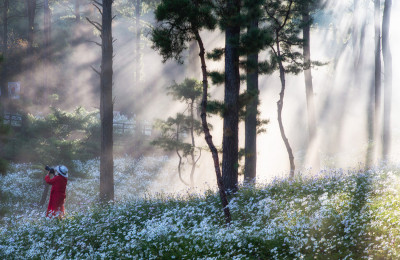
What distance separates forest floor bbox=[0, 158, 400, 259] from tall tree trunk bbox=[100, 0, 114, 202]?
129 inches

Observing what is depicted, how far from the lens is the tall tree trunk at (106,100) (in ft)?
45.3

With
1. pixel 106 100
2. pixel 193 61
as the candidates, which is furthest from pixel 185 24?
pixel 193 61

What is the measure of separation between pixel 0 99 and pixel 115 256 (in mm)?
29679

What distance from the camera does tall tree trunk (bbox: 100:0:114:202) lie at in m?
13.8

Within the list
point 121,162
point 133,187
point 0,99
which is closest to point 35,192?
point 133,187

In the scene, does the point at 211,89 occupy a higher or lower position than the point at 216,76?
higher

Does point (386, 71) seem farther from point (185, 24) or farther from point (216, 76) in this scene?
point (185, 24)

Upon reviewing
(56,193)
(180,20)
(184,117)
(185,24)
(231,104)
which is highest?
(185,24)

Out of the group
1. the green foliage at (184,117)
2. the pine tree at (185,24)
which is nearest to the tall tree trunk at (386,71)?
the green foliage at (184,117)

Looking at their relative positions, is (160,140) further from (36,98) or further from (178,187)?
(36,98)

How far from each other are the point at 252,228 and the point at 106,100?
890cm

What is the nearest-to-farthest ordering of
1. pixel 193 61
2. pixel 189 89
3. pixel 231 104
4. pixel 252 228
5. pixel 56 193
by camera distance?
1. pixel 252 228
2. pixel 231 104
3. pixel 56 193
4. pixel 189 89
5. pixel 193 61

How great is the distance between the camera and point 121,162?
27344 mm

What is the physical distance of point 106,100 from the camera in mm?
13891
